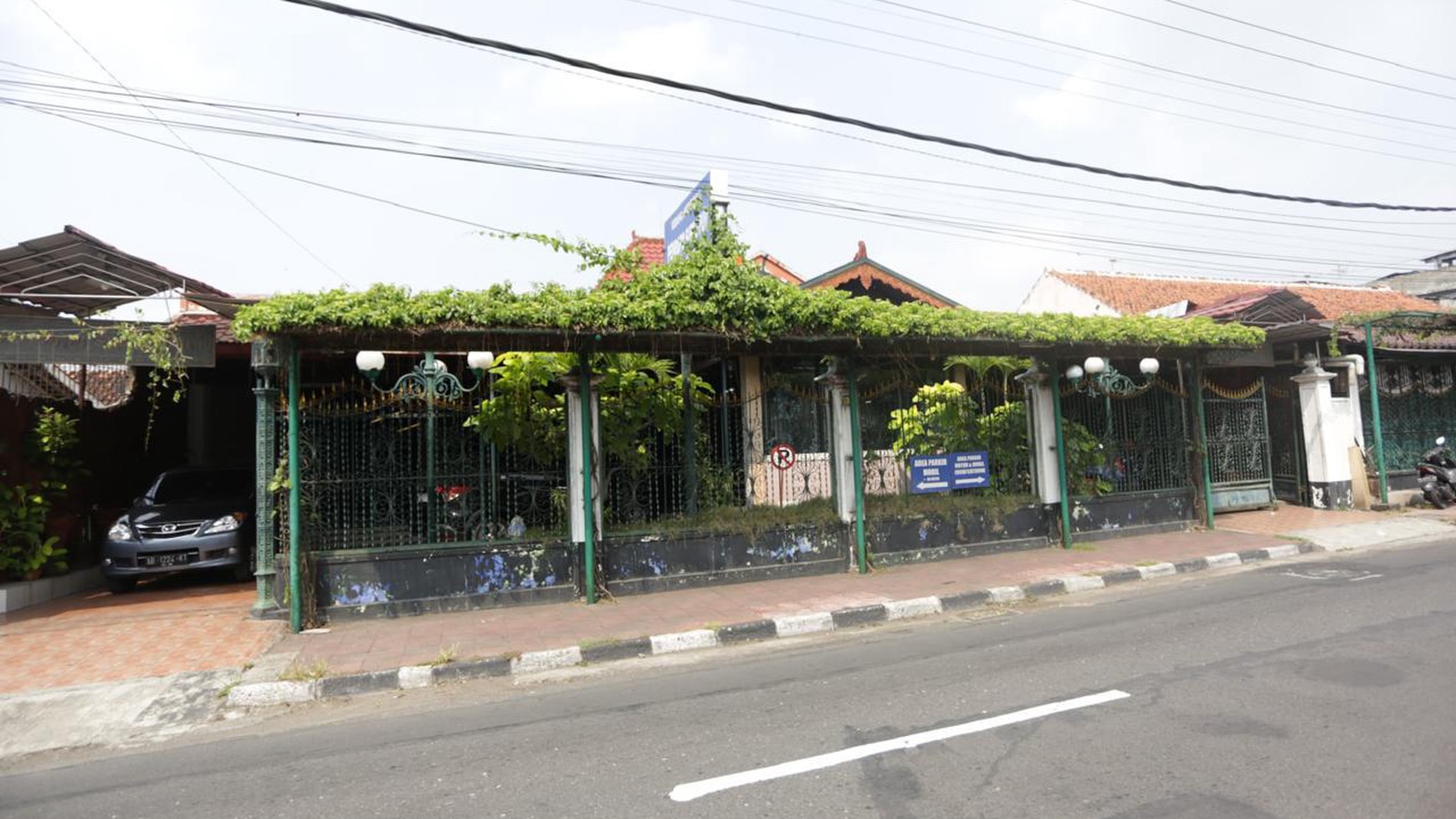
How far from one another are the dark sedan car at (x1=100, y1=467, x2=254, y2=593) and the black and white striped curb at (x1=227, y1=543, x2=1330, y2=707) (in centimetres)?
457

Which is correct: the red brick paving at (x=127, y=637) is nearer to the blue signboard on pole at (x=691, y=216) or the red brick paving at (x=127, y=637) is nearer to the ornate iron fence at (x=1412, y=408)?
the blue signboard on pole at (x=691, y=216)

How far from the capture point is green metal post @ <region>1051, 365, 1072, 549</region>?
413 inches

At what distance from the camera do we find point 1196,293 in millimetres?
23375

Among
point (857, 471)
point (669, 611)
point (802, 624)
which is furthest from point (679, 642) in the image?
point (857, 471)

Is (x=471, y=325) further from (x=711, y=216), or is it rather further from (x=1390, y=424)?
(x=1390, y=424)

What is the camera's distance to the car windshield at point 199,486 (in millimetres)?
9945

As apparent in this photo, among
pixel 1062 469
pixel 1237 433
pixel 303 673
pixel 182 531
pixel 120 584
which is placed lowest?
pixel 303 673

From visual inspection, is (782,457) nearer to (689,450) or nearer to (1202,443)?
(689,450)

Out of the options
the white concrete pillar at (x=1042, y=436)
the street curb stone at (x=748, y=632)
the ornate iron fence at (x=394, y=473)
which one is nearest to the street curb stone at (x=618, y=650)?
the street curb stone at (x=748, y=632)

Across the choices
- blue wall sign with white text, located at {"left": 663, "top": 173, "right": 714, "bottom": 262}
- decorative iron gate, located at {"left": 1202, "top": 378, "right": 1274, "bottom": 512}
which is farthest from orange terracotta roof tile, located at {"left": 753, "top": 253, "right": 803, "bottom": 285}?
decorative iron gate, located at {"left": 1202, "top": 378, "right": 1274, "bottom": 512}

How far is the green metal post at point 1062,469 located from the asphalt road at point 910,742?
4.08 m

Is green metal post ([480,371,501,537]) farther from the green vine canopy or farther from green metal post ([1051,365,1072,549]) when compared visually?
green metal post ([1051,365,1072,549])

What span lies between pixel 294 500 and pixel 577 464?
2.71 m

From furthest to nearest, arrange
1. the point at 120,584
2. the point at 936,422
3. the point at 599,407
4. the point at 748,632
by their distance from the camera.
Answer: the point at 936,422, the point at 120,584, the point at 599,407, the point at 748,632
